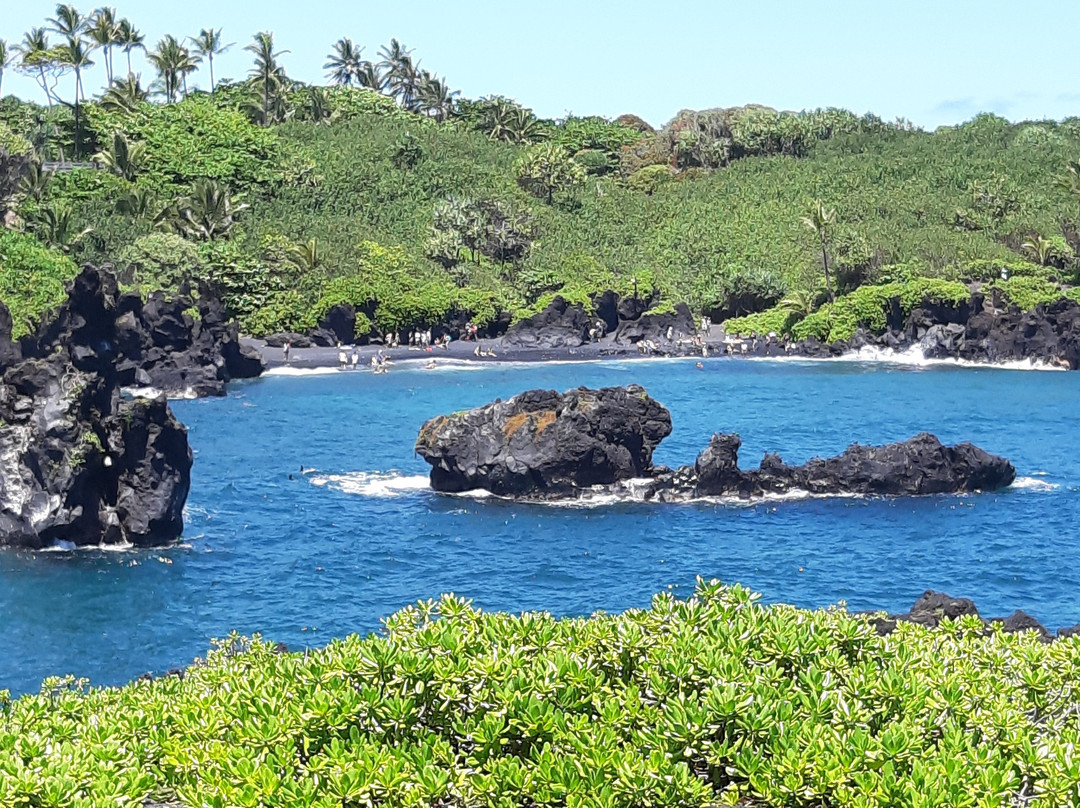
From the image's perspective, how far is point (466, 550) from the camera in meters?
47.3

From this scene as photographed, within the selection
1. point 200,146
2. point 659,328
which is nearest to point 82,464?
point 659,328

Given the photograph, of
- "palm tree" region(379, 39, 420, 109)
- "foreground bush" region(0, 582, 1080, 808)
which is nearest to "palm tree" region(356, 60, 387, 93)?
"palm tree" region(379, 39, 420, 109)

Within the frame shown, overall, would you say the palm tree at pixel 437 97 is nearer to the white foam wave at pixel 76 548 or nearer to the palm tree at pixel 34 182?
the palm tree at pixel 34 182

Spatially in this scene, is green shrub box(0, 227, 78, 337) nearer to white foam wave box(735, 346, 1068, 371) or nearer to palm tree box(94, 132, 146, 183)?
palm tree box(94, 132, 146, 183)

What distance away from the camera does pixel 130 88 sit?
14012cm

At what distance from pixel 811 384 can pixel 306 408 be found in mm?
32377

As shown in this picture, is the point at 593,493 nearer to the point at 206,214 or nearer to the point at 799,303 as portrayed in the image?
the point at 799,303

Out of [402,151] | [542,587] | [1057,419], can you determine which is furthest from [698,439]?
[402,151]

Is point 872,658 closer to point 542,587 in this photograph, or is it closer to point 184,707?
point 184,707

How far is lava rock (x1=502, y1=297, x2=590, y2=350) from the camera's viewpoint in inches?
4281

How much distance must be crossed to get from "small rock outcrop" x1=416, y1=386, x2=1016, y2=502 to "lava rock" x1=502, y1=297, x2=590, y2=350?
5298cm

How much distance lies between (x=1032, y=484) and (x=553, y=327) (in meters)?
57.4

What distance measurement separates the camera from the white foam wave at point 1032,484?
56.5 m

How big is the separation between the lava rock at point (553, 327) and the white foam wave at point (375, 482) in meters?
48.4
